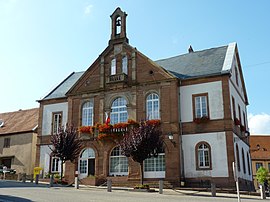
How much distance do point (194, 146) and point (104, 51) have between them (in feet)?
42.7

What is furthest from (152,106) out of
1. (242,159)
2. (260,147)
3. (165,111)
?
(260,147)

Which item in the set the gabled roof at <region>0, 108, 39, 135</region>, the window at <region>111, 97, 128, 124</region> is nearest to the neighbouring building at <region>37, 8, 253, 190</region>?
the window at <region>111, 97, 128, 124</region>

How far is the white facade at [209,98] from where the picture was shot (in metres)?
28.4

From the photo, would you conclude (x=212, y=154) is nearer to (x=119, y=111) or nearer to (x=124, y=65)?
(x=119, y=111)

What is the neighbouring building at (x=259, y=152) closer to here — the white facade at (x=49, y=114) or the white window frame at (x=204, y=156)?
the white window frame at (x=204, y=156)

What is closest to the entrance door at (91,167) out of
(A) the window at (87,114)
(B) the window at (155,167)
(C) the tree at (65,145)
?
(C) the tree at (65,145)

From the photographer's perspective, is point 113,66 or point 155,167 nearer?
point 155,167

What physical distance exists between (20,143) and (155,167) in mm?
18124

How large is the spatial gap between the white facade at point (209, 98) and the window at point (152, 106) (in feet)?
7.18

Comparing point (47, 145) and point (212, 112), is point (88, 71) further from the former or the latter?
point (212, 112)

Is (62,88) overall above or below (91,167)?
above

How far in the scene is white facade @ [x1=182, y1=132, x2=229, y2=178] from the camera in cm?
2717

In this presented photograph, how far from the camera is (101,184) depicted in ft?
98.3

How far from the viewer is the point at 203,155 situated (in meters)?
28.1
